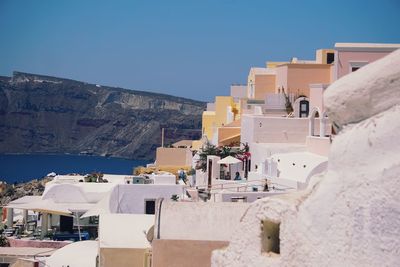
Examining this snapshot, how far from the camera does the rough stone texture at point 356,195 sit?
596cm

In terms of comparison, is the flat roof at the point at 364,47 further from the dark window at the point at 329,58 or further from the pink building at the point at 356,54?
the dark window at the point at 329,58

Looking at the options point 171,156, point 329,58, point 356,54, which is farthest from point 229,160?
point 171,156

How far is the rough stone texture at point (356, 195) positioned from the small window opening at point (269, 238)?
8.0 inches

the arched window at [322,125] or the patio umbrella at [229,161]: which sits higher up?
the arched window at [322,125]

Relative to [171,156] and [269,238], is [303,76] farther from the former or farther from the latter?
[269,238]

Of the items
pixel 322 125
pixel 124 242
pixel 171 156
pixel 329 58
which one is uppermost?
pixel 329 58

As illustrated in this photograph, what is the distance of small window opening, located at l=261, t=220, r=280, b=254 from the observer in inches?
262

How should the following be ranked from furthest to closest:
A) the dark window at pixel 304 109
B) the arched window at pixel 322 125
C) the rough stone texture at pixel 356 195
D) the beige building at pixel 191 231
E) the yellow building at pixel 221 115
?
the yellow building at pixel 221 115 → the dark window at pixel 304 109 → the arched window at pixel 322 125 → the beige building at pixel 191 231 → the rough stone texture at pixel 356 195

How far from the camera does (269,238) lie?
21.9ft

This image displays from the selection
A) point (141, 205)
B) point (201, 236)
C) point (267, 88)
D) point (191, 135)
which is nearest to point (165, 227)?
point (201, 236)

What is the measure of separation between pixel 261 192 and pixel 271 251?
1388cm

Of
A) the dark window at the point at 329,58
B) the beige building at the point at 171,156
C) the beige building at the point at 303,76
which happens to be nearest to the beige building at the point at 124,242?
the beige building at the point at 303,76

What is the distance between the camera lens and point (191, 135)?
190625mm

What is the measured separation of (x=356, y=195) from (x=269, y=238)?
2.96 ft
